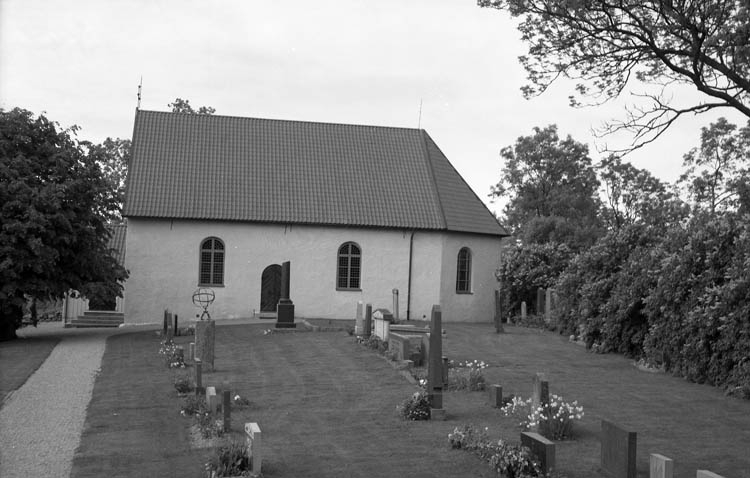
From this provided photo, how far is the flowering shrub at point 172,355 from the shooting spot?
64.7 feet

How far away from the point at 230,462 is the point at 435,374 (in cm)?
523

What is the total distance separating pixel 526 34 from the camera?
16531 millimetres

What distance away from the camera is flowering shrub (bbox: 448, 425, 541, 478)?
32.4 feet

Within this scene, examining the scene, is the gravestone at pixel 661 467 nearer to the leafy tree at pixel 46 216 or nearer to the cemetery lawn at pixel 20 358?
the cemetery lawn at pixel 20 358

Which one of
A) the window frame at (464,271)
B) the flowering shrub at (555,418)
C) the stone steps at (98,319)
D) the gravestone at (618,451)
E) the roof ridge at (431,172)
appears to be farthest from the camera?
the stone steps at (98,319)

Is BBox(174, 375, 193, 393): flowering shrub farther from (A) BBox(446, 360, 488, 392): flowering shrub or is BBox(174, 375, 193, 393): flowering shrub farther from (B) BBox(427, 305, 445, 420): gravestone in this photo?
(A) BBox(446, 360, 488, 392): flowering shrub

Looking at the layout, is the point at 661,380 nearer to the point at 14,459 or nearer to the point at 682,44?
the point at 682,44

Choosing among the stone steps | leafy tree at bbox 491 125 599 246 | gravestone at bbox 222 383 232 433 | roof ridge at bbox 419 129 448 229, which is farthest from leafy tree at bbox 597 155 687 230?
gravestone at bbox 222 383 232 433

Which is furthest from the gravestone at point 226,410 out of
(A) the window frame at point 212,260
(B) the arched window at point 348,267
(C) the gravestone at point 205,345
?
(B) the arched window at point 348,267

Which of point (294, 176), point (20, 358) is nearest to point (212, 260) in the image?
point (294, 176)

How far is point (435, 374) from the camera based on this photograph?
14320mm

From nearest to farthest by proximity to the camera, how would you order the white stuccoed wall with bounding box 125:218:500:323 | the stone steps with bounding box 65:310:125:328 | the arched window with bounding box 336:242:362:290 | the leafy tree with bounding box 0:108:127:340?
the leafy tree with bounding box 0:108:127:340, the white stuccoed wall with bounding box 125:218:500:323, the arched window with bounding box 336:242:362:290, the stone steps with bounding box 65:310:125:328

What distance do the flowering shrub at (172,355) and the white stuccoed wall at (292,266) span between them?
9.43m

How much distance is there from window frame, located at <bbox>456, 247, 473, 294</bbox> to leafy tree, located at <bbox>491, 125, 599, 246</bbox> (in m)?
14.6
